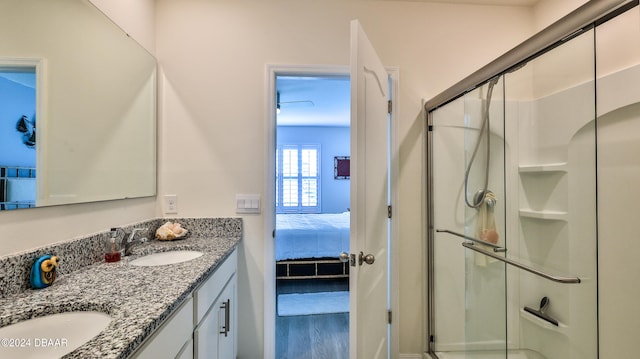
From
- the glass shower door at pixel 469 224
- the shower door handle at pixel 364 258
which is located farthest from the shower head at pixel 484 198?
the shower door handle at pixel 364 258

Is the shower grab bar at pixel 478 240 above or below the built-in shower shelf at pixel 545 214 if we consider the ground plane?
below

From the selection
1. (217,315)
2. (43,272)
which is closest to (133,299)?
(43,272)

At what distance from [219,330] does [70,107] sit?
49.5 inches

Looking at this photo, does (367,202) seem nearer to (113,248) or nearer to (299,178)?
(113,248)

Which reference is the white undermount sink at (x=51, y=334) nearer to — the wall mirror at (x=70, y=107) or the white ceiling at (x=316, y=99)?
the wall mirror at (x=70, y=107)

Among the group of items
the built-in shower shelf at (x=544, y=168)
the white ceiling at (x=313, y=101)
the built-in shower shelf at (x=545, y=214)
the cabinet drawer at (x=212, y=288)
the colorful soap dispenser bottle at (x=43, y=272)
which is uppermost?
the white ceiling at (x=313, y=101)

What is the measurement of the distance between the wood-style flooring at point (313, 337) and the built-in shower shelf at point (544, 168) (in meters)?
1.76

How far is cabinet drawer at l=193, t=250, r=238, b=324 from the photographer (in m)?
1.08

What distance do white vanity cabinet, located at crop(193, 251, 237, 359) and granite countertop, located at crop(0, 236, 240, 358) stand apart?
0.10 metres

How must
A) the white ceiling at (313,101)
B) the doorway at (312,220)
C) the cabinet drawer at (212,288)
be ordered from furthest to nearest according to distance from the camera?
1. the white ceiling at (313,101)
2. the doorway at (312,220)
3. the cabinet drawer at (212,288)

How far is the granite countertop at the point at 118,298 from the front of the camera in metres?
0.62

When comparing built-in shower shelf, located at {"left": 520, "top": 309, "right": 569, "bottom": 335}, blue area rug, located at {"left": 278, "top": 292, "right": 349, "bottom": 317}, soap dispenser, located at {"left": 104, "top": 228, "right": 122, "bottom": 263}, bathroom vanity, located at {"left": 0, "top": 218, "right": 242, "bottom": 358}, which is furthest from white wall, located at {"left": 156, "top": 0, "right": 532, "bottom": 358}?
blue area rug, located at {"left": 278, "top": 292, "right": 349, "bottom": 317}

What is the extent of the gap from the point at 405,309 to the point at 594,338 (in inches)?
37.7

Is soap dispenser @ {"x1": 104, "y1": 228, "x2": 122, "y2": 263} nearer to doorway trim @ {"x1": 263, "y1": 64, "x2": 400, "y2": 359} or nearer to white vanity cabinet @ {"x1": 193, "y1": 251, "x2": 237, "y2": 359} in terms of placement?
white vanity cabinet @ {"x1": 193, "y1": 251, "x2": 237, "y2": 359}
